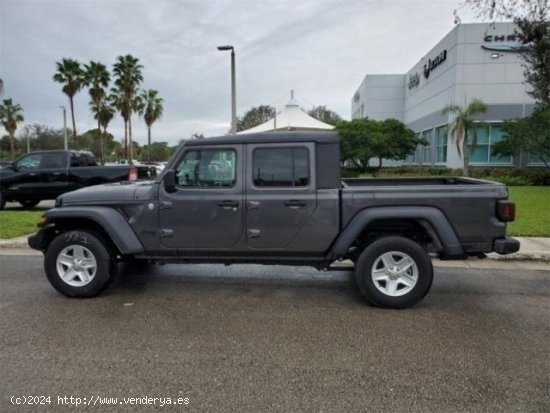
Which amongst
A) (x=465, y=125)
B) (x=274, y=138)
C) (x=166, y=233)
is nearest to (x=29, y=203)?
(x=166, y=233)

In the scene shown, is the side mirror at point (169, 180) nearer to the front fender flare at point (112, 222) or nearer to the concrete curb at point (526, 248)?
the front fender flare at point (112, 222)

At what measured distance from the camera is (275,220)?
464cm

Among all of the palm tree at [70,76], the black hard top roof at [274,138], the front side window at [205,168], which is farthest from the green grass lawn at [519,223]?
the palm tree at [70,76]

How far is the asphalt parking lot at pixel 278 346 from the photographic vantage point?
2.94 m

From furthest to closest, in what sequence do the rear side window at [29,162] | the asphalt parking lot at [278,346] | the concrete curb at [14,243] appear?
the rear side window at [29,162] → the concrete curb at [14,243] → the asphalt parking lot at [278,346]

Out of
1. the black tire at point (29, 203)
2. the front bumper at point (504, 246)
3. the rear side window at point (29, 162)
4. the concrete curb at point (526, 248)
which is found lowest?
the concrete curb at point (526, 248)

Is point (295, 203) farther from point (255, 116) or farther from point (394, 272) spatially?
point (255, 116)

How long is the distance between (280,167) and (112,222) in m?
2.03

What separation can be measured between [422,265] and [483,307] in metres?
0.94

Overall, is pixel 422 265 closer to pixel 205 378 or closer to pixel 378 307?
pixel 378 307

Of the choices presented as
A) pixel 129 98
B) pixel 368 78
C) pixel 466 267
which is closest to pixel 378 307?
pixel 466 267

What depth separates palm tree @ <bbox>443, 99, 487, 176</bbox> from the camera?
23188 millimetres

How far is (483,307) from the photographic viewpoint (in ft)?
15.4

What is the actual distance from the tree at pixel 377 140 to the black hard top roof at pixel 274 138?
25.3m
